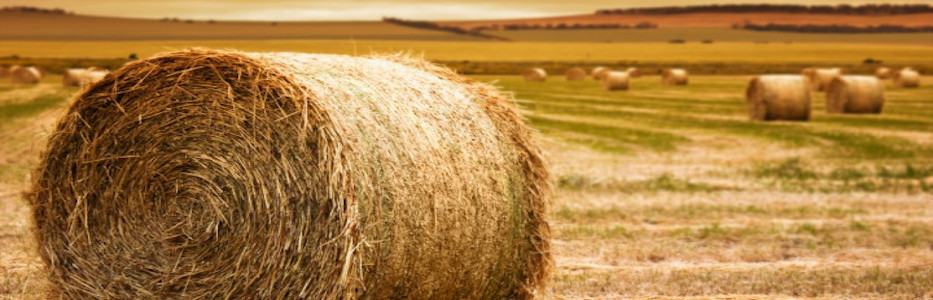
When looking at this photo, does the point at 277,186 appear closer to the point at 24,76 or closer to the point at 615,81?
the point at 615,81

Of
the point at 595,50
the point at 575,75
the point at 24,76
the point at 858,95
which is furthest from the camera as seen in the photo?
the point at 595,50

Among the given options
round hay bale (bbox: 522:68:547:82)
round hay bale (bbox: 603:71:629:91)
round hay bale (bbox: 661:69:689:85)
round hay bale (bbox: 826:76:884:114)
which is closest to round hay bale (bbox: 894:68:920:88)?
round hay bale (bbox: 661:69:689:85)

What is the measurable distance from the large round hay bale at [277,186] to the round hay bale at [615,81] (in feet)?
136

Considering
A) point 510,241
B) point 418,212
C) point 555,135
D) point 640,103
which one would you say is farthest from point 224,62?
point 640,103

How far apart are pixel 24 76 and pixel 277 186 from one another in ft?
151

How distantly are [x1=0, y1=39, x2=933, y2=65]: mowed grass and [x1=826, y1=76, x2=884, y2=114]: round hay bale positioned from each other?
158 ft

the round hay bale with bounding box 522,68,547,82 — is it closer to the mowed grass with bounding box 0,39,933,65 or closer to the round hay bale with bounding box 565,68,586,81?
the round hay bale with bounding box 565,68,586,81

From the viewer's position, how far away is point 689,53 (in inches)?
4486

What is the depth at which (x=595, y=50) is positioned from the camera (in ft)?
380

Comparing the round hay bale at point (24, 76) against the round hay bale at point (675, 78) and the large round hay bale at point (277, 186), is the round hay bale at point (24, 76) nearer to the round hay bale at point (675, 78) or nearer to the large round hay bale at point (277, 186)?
the round hay bale at point (675, 78)

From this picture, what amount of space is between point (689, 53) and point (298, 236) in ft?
363

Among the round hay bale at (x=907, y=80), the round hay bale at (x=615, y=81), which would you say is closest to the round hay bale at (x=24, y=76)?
the round hay bale at (x=615, y=81)

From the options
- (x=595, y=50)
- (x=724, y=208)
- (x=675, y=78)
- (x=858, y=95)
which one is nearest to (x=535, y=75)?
(x=675, y=78)

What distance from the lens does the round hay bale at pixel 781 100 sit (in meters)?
29.2
